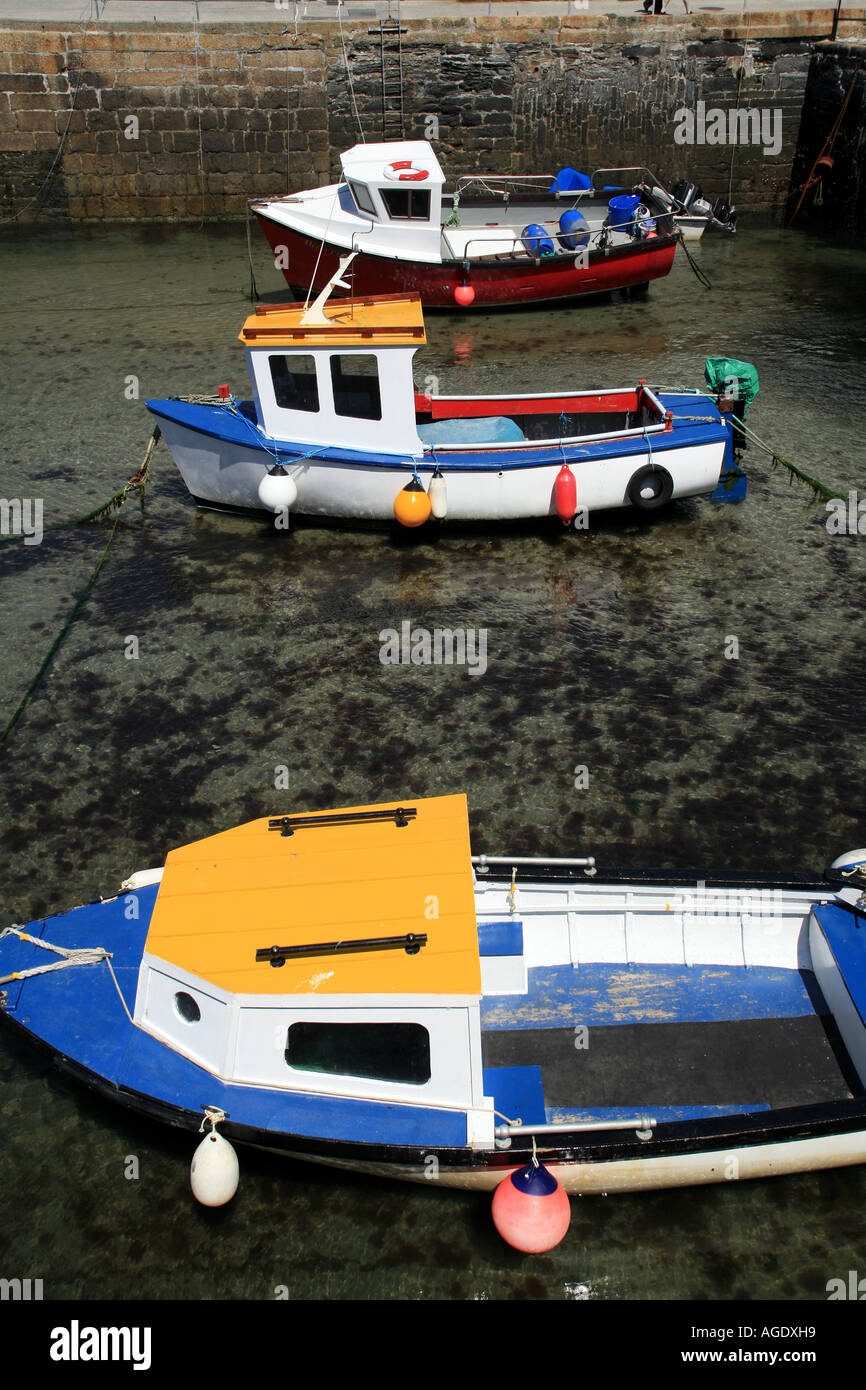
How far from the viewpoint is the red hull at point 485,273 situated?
16969 millimetres

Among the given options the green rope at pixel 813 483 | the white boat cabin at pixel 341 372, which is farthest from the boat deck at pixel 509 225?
the white boat cabin at pixel 341 372

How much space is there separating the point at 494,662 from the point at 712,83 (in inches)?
749

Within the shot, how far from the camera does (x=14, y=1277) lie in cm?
520

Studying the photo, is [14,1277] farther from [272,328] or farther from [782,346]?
[782,346]

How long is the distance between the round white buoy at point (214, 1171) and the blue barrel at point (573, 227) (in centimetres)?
1653

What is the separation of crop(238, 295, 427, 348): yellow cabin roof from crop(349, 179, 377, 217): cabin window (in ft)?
21.4

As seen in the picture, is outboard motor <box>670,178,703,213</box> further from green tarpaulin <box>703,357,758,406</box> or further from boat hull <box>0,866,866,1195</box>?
boat hull <box>0,866,866,1195</box>

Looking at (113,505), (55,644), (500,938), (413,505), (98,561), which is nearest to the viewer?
(500,938)

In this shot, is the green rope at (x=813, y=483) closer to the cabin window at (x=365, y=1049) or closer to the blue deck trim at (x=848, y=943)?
the blue deck trim at (x=848, y=943)

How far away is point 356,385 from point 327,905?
695 centimetres

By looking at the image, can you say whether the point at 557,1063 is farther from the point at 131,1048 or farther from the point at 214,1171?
the point at 131,1048

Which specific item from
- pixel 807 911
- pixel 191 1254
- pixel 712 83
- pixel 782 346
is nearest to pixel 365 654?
pixel 807 911

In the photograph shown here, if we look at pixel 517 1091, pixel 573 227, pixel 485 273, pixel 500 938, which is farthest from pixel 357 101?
pixel 517 1091

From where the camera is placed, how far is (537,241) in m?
17.9
